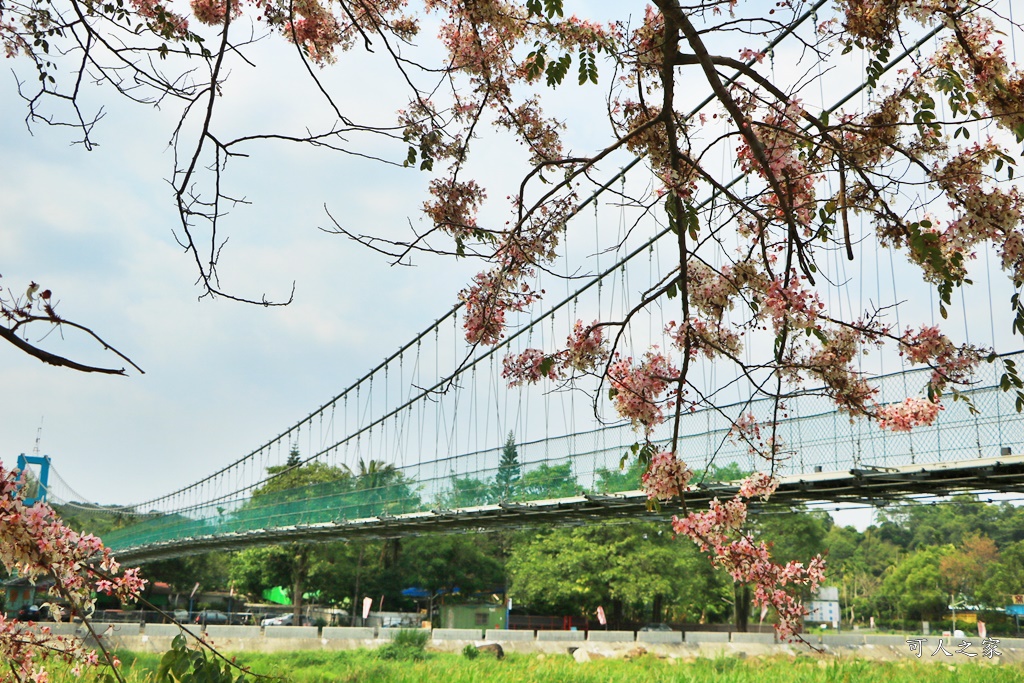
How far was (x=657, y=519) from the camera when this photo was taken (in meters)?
16.1

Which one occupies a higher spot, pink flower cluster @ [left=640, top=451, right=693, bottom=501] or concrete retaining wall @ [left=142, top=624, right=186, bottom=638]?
pink flower cluster @ [left=640, top=451, right=693, bottom=501]

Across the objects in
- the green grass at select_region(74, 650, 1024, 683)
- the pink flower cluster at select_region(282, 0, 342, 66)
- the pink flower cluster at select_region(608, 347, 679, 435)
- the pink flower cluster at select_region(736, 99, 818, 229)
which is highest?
the pink flower cluster at select_region(282, 0, 342, 66)

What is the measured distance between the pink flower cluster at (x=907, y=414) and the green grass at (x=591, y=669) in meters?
10.7

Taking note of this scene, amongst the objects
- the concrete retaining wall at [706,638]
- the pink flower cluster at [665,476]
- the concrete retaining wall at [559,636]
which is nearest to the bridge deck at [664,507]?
the pink flower cluster at [665,476]

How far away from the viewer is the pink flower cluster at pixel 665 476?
3510 millimetres

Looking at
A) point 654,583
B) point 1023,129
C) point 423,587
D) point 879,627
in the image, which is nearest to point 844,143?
point 1023,129

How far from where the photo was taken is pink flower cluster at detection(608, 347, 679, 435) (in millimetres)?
3779

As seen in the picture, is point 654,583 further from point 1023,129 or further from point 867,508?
point 1023,129

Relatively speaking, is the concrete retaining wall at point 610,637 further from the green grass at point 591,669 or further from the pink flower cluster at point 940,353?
the pink flower cluster at point 940,353

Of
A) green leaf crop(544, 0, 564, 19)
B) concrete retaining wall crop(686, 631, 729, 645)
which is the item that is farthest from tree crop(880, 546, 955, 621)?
green leaf crop(544, 0, 564, 19)

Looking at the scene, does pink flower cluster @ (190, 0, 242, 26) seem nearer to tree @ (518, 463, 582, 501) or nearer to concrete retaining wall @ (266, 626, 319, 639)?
tree @ (518, 463, 582, 501)

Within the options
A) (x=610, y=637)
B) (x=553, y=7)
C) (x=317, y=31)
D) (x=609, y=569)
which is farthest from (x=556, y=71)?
(x=609, y=569)

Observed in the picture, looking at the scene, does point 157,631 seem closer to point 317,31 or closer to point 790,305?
point 317,31

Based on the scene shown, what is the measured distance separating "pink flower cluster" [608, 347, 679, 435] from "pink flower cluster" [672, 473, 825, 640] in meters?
0.53
